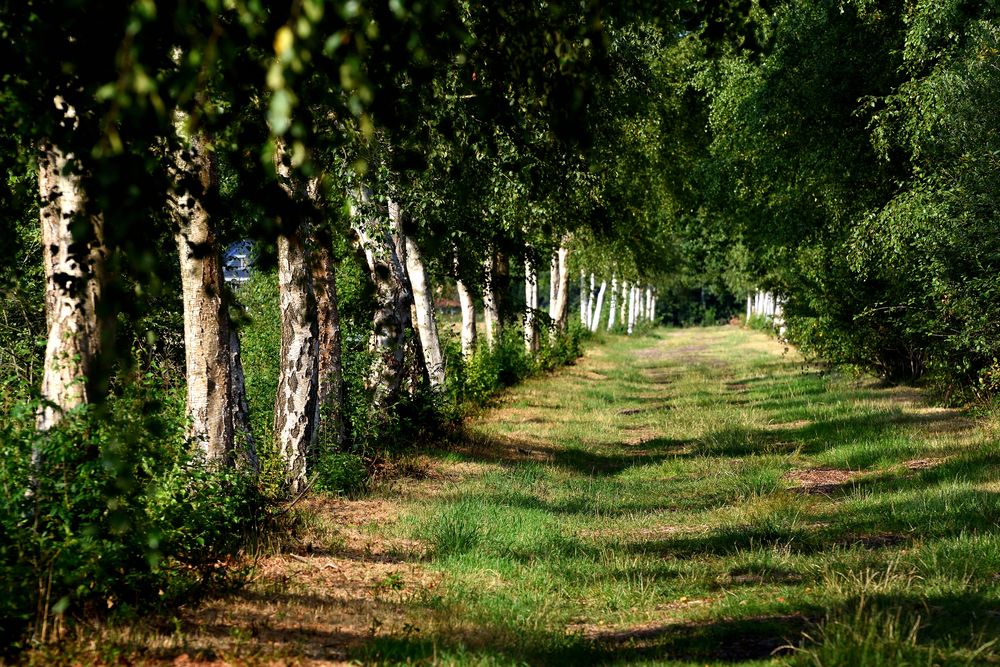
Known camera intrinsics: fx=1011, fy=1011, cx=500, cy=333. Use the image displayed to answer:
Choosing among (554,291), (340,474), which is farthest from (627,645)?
(554,291)

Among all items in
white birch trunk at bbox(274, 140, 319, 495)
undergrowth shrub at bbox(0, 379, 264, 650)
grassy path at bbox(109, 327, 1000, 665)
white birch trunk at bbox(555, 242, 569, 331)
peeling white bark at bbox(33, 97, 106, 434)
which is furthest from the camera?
white birch trunk at bbox(555, 242, 569, 331)

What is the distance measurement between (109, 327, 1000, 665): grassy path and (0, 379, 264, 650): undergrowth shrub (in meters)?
0.49

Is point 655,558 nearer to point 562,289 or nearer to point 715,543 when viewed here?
point 715,543

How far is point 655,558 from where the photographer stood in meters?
9.38

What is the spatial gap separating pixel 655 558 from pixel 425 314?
10404mm

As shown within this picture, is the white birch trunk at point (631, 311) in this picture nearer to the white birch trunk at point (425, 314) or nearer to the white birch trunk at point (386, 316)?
the white birch trunk at point (425, 314)

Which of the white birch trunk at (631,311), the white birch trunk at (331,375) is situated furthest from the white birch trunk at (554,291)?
the white birch trunk at (631,311)

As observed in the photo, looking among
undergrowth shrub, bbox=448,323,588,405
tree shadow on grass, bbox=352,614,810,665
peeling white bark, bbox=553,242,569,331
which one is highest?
peeling white bark, bbox=553,242,569,331

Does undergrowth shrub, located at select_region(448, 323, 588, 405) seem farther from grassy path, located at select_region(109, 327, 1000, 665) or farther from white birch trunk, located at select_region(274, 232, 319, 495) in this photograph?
white birch trunk, located at select_region(274, 232, 319, 495)

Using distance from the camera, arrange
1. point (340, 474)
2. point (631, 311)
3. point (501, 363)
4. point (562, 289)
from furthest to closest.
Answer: point (631, 311) → point (562, 289) → point (501, 363) → point (340, 474)

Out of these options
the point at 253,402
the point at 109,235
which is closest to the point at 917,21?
the point at 253,402

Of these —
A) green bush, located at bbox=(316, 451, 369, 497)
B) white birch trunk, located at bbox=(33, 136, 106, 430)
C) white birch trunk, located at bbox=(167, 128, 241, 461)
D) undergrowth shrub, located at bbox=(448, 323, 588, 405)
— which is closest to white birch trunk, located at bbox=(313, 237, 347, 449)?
green bush, located at bbox=(316, 451, 369, 497)

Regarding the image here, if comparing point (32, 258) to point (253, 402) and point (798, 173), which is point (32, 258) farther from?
point (798, 173)

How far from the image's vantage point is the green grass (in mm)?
6539
